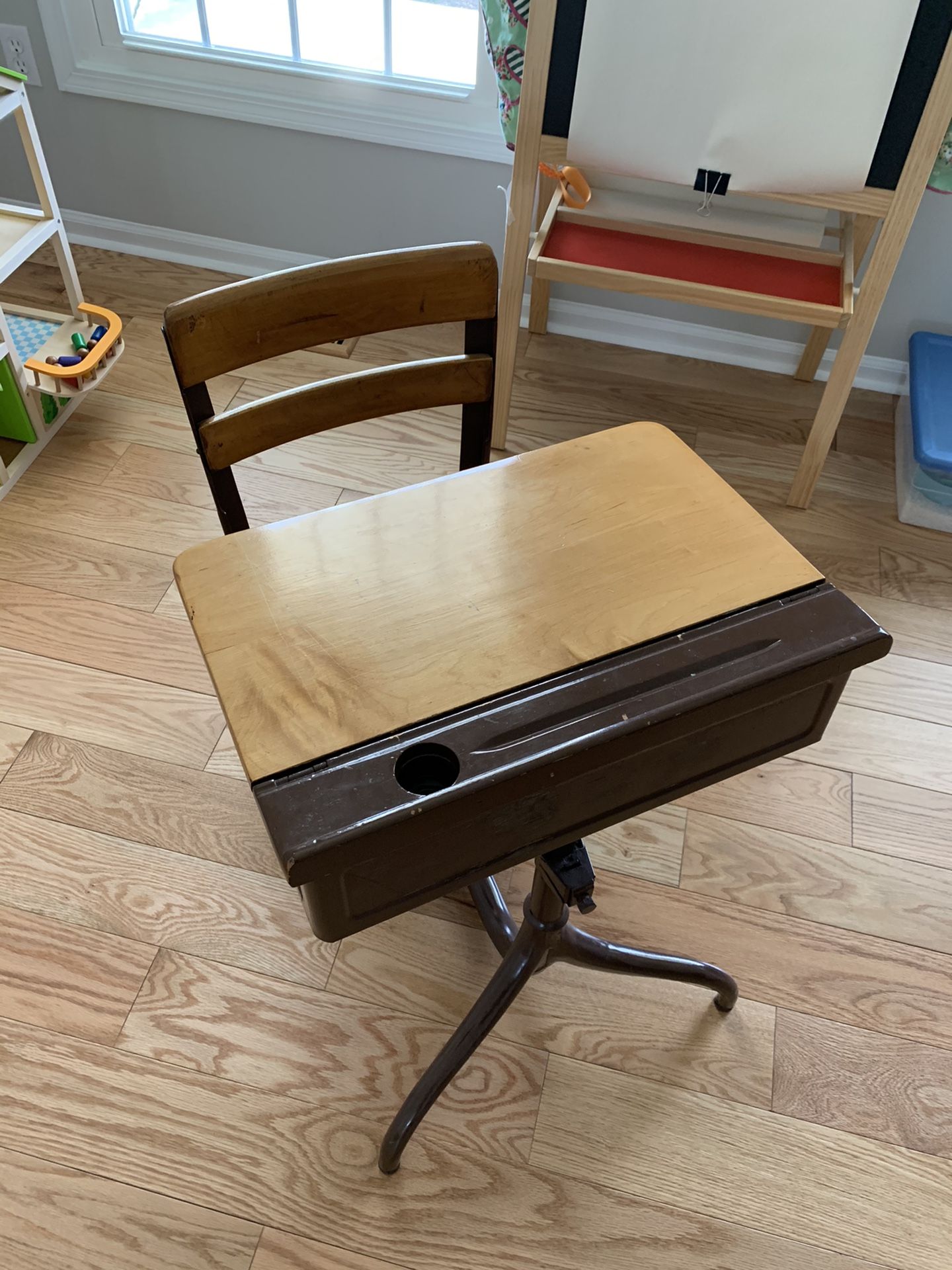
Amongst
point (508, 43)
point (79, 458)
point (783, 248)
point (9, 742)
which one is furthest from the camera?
point (79, 458)

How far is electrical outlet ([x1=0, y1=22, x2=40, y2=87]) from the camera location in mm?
2211

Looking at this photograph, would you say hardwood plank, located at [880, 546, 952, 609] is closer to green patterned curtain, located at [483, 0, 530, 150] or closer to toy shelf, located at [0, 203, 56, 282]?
green patterned curtain, located at [483, 0, 530, 150]

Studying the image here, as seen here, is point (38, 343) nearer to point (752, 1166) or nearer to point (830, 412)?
point (830, 412)

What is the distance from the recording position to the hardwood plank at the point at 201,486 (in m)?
1.95

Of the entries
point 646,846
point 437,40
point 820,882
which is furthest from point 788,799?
point 437,40

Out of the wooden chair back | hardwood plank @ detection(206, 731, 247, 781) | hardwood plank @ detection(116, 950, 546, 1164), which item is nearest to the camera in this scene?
the wooden chair back

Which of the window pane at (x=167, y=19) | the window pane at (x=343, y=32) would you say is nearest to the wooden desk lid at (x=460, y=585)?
the window pane at (x=343, y=32)

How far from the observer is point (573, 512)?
0.94m

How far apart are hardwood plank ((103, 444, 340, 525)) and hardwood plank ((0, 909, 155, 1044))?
0.84 metres

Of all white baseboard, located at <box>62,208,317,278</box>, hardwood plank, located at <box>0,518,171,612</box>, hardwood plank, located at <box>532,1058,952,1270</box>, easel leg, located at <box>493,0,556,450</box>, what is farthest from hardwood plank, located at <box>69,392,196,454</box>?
hardwood plank, located at <box>532,1058,952,1270</box>

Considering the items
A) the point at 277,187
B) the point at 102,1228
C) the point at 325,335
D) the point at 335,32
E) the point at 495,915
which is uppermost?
the point at 325,335

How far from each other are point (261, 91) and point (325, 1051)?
197 cm

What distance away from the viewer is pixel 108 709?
5.35ft

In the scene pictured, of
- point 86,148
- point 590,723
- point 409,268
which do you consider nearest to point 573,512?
point 590,723
